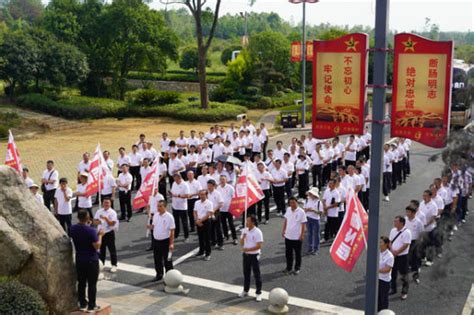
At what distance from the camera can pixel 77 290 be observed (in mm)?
9906

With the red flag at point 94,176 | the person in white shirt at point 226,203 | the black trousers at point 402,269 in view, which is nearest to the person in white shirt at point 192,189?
the person in white shirt at point 226,203

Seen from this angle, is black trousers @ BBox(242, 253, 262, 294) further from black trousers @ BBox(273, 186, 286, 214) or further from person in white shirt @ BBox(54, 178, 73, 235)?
black trousers @ BBox(273, 186, 286, 214)

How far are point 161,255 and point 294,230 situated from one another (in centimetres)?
263

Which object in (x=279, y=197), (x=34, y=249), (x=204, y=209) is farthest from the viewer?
(x=279, y=197)

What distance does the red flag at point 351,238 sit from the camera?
10492 millimetres

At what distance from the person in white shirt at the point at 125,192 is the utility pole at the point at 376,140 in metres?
9.40

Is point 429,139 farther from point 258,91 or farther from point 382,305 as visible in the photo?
point 258,91

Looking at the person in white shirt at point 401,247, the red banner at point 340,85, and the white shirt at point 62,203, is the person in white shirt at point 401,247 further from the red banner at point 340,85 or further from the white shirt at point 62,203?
the white shirt at point 62,203

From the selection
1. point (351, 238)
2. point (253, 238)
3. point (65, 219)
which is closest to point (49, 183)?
point (65, 219)

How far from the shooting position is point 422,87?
24.6 feet

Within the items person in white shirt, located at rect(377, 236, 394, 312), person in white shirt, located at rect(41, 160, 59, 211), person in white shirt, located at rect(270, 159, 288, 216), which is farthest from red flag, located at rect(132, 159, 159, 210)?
person in white shirt, located at rect(377, 236, 394, 312)

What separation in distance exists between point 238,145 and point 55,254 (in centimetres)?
1269

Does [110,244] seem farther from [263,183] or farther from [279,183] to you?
[279,183]

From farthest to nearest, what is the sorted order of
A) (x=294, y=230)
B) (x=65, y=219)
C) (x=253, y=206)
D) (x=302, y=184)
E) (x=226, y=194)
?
(x=302, y=184), (x=253, y=206), (x=226, y=194), (x=65, y=219), (x=294, y=230)
